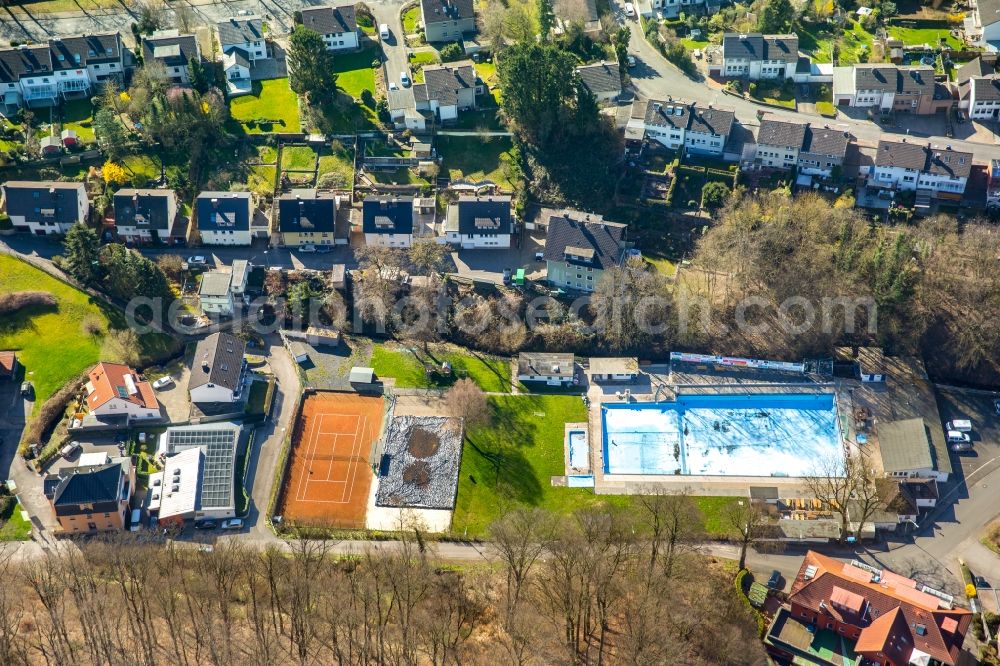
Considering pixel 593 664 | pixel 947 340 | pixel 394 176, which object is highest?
pixel 394 176

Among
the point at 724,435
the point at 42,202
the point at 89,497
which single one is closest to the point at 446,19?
Answer: the point at 42,202

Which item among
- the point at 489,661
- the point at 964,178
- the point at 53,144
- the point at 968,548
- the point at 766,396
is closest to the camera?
the point at 489,661

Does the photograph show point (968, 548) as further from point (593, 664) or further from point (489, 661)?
point (489, 661)

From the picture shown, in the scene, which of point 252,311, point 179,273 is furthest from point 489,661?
point 179,273

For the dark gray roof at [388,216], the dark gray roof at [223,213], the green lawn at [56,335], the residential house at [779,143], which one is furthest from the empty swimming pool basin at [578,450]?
the dark gray roof at [223,213]

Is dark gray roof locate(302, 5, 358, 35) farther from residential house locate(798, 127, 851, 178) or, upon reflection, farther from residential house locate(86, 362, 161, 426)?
residential house locate(798, 127, 851, 178)

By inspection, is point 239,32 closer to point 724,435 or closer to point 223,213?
point 223,213

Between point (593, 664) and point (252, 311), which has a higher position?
point (252, 311)
